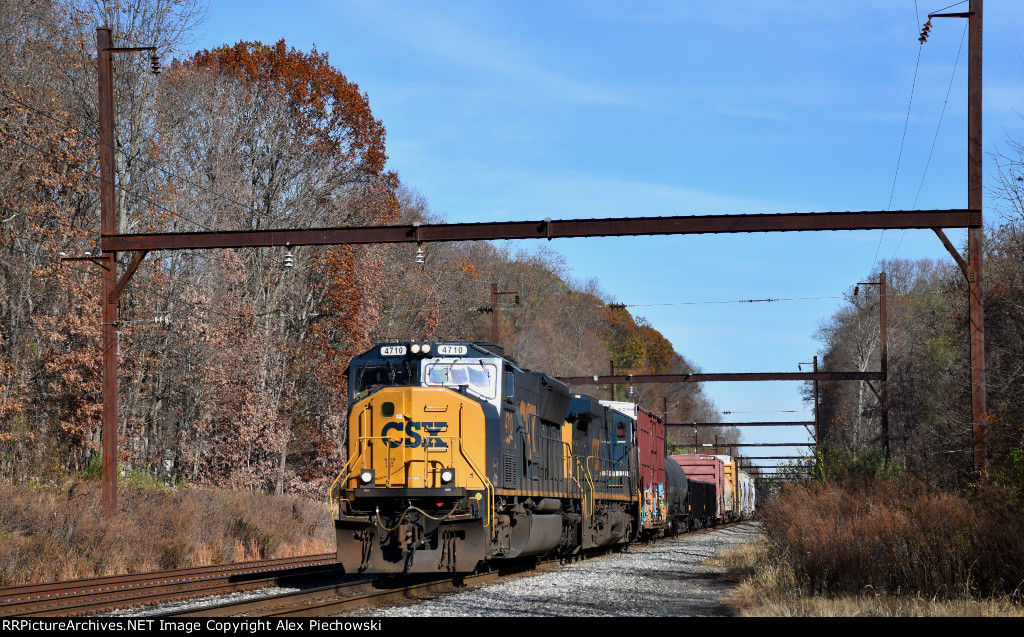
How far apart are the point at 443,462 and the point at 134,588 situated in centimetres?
478

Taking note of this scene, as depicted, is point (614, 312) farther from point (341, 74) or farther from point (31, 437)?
point (31, 437)

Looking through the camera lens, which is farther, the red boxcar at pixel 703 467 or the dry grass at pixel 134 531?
the red boxcar at pixel 703 467

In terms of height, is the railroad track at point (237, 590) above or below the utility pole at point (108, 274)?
below

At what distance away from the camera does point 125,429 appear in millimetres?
30281

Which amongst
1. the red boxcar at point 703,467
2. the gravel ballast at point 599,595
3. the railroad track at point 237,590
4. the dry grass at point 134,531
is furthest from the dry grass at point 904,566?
the red boxcar at point 703,467

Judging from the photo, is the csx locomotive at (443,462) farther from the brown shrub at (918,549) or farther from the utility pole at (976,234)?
the utility pole at (976,234)

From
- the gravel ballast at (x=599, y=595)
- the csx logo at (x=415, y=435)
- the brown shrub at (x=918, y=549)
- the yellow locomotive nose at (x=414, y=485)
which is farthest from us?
the csx logo at (x=415, y=435)

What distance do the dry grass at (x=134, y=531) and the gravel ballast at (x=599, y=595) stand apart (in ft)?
24.4

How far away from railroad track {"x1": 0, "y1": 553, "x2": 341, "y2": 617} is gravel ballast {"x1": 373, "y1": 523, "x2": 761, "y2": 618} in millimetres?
3527

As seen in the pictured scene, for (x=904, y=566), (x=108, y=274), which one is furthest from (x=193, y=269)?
(x=904, y=566)

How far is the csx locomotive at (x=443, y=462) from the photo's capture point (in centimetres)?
1497

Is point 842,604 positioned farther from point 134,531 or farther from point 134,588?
point 134,531

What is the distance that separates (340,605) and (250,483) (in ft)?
68.8

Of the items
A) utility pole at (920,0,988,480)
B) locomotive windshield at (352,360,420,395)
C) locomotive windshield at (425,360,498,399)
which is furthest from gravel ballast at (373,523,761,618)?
utility pole at (920,0,988,480)
